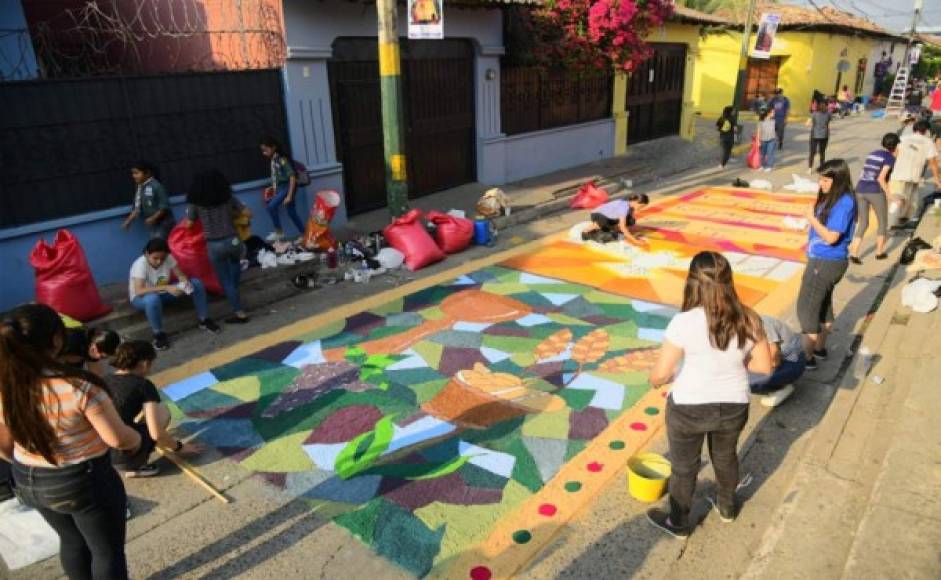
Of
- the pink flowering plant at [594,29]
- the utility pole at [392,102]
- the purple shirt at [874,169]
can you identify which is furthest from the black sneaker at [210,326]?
the pink flowering plant at [594,29]

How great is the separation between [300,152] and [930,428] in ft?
27.0

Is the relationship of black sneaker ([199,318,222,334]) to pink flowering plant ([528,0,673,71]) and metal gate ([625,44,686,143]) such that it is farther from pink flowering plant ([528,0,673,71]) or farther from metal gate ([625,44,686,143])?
metal gate ([625,44,686,143])

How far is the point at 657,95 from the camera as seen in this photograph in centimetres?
1903

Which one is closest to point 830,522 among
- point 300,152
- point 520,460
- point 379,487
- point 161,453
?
point 520,460

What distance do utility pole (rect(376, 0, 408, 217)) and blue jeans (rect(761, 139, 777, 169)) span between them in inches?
391

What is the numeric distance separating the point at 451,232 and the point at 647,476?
5770 mm

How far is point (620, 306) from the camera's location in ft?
24.1

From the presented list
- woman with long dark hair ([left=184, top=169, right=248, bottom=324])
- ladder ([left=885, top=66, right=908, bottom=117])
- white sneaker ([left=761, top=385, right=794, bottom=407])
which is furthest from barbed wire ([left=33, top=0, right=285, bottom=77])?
ladder ([left=885, top=66, right=908, bottom=117])

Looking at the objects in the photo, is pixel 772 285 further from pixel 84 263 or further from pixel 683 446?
pixel 84 263

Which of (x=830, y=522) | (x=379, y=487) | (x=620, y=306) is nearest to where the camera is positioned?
(x=830, y=522)

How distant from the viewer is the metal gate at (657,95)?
711 inches

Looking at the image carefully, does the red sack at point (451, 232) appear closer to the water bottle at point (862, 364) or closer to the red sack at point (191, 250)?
the red sack at point (191, 250)

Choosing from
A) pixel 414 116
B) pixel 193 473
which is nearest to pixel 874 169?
pixel 414 116

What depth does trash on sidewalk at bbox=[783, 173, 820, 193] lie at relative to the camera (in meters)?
13.4
